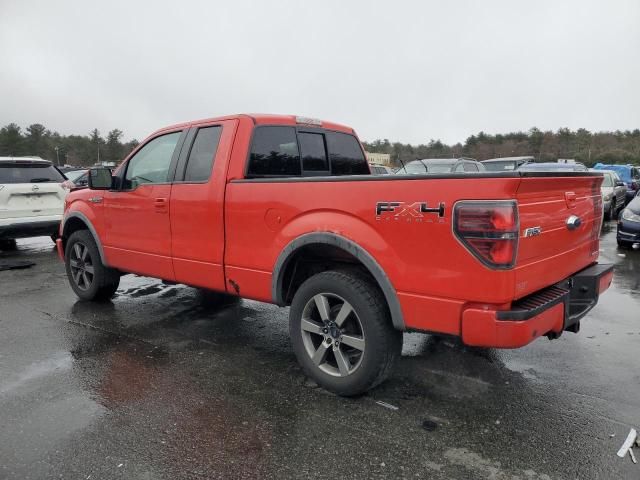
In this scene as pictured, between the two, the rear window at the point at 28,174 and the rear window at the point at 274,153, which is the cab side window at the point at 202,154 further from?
the rear window at the point at 28,174

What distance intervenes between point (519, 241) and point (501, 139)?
7045 centimetres

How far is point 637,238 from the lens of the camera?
927 centimetres

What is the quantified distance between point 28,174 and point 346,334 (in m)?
8.26

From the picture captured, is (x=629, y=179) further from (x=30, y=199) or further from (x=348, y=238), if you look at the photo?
(x=30, y=199)

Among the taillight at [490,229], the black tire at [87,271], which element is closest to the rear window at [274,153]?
the taillight at [490,229]

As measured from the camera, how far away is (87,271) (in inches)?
219

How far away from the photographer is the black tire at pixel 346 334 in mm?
3039

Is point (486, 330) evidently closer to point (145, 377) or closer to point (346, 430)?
point (346, 430)

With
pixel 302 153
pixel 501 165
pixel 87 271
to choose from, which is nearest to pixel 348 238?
pixel 302 153

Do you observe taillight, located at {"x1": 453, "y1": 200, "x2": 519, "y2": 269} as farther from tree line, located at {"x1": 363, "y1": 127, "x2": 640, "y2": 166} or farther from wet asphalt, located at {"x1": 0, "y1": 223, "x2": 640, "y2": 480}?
tree line, located at {"x1": 363, "y1": 127, "x2": 640, "y2": 166}

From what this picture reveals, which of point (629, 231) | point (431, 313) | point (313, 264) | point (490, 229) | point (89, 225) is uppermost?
point (490, 229)

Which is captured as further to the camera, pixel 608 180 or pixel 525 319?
pixel 608 180

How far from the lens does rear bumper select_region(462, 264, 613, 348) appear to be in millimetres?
2564

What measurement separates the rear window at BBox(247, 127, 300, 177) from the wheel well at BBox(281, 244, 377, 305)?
868mm
